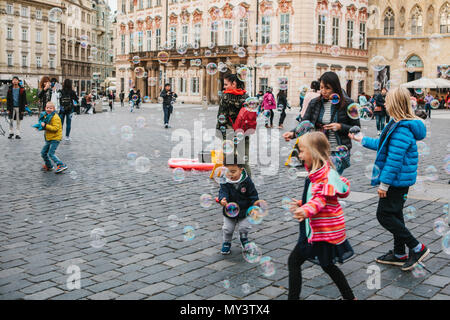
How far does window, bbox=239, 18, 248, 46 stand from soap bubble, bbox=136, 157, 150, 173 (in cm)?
3201

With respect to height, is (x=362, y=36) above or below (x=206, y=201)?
above

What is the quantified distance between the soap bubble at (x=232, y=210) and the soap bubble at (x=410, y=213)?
8.10 feet

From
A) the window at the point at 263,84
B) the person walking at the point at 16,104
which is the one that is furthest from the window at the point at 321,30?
the person walking at the point at 16,104

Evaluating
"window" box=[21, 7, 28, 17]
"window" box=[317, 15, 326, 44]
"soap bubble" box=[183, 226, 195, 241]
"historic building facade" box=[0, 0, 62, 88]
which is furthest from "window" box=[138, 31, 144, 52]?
"soap bubble" box=[183, 226, 195, 241]

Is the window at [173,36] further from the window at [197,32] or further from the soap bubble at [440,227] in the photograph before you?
the soap bubble at [440,227]

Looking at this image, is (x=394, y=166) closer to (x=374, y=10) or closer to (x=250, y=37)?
(x=250, y=37)

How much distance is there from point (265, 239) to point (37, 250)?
222 centimetres

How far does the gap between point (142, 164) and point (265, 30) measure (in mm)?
31559

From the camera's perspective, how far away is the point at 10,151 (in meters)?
11.7

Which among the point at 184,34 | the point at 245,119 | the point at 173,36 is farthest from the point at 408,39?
the point at 245,119

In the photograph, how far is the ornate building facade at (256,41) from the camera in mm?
37812

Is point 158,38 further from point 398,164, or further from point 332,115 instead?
point 398,164

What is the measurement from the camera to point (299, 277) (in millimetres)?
3609

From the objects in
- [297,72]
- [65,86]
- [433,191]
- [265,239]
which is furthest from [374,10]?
[265,239]
